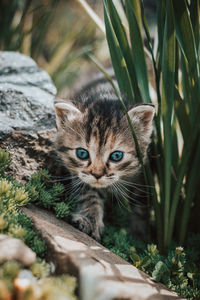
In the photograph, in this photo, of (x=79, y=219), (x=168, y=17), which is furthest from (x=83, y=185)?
(x=168, y=17)

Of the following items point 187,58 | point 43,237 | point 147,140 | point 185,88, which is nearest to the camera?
point 43,237

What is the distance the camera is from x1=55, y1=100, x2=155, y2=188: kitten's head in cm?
134

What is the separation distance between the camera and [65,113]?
1.44 metres

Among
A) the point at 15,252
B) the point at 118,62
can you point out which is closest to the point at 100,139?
the point at 118,62

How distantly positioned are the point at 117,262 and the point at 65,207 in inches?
13.7

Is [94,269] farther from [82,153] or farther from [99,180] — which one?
[82,153]

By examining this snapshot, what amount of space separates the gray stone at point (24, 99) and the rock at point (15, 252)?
24.2 inches

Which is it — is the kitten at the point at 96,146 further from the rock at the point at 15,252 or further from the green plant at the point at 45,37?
the green plant at the point at 45,37

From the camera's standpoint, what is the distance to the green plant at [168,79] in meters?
1.16

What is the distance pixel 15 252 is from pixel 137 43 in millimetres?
1002

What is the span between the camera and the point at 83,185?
59.0 inches

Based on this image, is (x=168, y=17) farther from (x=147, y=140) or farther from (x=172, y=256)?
(x=172, y=256)

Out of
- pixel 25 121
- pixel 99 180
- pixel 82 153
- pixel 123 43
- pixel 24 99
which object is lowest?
pixel 99 180

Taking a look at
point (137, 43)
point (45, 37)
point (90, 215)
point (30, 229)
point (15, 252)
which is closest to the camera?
point (15, 252)
